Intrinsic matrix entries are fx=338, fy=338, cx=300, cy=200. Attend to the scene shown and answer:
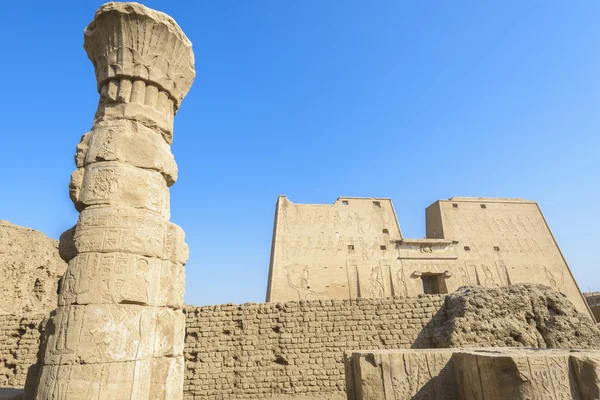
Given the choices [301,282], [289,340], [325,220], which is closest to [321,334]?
[289,340]

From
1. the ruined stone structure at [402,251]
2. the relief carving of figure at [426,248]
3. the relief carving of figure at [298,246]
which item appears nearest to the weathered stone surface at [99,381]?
the ruined stone structure at [402,251]

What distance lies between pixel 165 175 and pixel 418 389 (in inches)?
139

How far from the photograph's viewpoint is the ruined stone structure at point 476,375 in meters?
2.93

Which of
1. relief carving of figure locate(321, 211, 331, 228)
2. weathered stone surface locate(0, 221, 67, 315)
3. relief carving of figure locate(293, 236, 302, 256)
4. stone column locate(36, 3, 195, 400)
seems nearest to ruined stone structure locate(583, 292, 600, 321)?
relief carving of figure locate(321, 211, 331, 228)

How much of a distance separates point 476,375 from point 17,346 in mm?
9555

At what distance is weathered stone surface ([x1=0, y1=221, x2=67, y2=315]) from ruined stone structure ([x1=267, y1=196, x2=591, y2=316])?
25.9 feet

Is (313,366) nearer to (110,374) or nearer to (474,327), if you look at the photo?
(474,327)

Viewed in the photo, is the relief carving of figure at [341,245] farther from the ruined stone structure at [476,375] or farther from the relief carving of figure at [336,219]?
the ruined stone structure at [476,375]

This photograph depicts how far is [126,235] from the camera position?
295cm

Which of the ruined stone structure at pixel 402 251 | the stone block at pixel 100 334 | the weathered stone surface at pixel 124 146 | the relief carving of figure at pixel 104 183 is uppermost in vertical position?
the ruined stone structure at pixel 402 251

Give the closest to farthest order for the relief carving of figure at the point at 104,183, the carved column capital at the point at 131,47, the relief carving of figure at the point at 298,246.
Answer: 1. the relief carving of figure at the point at 104,183
2. the carved column capital at the point at 131,47
3. the relief carving of figure at the point at 298,246

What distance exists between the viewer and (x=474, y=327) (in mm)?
7254

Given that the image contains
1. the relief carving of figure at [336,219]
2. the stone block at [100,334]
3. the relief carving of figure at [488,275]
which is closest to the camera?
the stone block at [100,334]

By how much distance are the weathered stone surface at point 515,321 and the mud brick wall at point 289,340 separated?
727 millimetres
